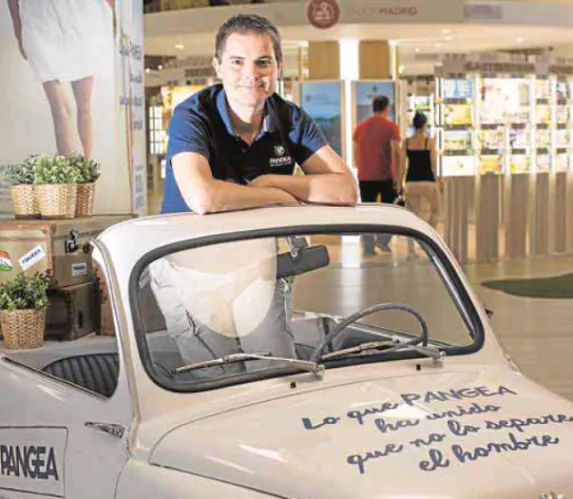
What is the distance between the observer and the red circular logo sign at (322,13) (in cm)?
1521

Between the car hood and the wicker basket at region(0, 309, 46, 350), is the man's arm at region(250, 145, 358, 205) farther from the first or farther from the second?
the wicker basket at region(0, 309, 46, 350)

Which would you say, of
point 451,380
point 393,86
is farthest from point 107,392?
point 393,86

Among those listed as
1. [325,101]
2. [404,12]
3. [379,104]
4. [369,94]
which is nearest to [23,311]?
[379,104]

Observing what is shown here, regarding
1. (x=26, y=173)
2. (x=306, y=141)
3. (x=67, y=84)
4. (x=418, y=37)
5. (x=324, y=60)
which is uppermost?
(x=418, y=37)

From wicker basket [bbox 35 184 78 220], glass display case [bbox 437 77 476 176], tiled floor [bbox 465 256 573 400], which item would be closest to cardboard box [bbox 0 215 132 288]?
wicker basket [bbox 35 184 78 220]

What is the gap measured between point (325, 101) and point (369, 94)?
715 millimetres

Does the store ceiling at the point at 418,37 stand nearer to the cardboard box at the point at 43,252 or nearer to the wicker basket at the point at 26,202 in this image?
→ the wicker basket at the point at 26,202

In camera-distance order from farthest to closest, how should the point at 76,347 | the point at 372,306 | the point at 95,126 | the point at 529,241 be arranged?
the point at 529,241 → the point at 95,126 → the point at 76,347 → the point at 372,306

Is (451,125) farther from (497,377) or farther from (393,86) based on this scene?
(497,377)

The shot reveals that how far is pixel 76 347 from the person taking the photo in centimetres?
360

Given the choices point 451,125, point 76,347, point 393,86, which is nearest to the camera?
point 76,347

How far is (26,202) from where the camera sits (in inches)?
183

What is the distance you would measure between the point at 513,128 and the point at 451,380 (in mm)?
11405

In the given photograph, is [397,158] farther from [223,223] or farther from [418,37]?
[223,223]
